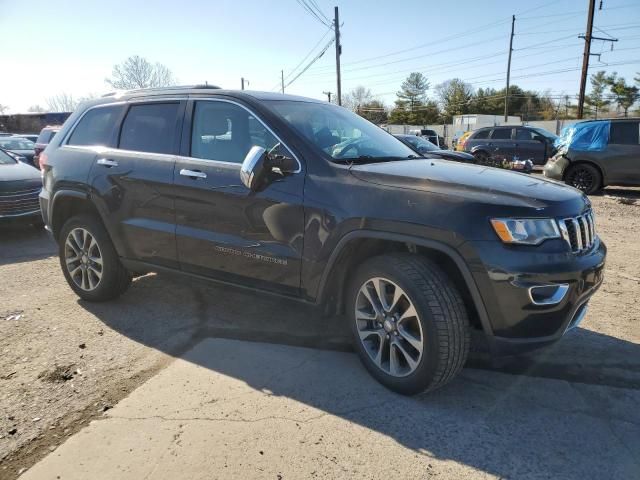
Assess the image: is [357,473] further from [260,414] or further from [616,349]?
[616,349]

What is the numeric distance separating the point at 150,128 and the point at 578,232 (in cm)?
326

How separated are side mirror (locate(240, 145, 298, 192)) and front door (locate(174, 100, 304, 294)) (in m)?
0.07

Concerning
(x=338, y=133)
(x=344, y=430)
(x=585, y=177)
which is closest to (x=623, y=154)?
(x=585, y=177)

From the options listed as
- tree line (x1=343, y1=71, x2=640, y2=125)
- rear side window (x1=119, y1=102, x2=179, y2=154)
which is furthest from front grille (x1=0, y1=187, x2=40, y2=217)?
tree line (x1=343, y1=71, x2=640, y2=125)

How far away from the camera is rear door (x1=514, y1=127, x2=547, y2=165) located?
54.7 ft

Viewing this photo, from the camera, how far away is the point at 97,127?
442cm

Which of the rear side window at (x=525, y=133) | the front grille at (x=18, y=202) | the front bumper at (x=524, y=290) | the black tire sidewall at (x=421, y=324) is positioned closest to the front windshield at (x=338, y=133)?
the black tire sidewall at (x=421, y=324)

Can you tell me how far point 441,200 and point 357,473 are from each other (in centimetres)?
144

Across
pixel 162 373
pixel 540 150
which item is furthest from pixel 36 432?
pixel 540 150

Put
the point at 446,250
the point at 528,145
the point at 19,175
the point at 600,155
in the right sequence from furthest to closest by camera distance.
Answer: the point at 528,145
the point at 600,155
the point at 19,175
the point at 446,250

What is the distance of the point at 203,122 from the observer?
3.70 metres

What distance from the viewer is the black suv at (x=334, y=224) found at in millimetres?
2523

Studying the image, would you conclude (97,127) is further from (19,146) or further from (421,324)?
(19,146)

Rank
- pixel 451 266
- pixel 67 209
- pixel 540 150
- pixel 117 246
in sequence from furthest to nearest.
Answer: pixel 540 150 < pixel 67 209 < pixel 117 246 < pixel 451 266
